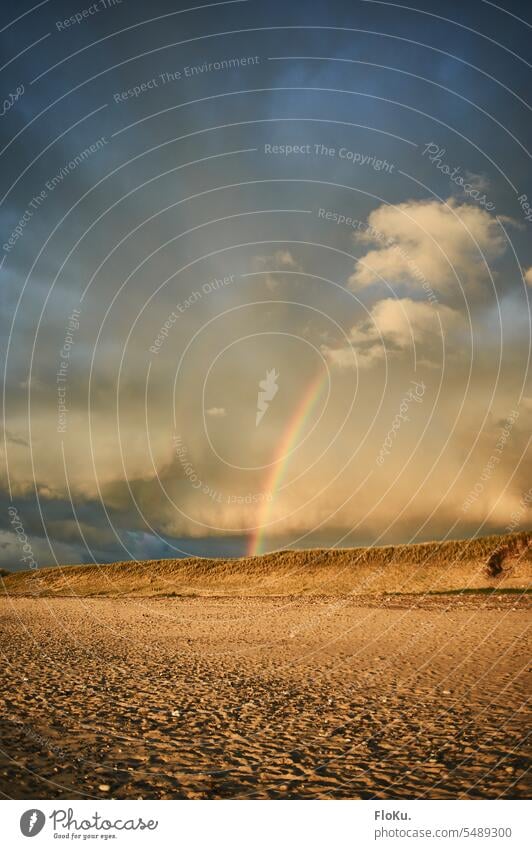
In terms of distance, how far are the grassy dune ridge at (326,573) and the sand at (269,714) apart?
29.3 meters

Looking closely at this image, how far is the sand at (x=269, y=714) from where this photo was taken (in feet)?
30.4

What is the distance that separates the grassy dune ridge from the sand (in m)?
29.3

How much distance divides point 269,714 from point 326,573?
53661mm

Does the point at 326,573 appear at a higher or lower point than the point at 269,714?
lower

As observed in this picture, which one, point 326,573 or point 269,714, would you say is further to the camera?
point 326,573

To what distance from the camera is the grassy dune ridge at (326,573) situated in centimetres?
5719

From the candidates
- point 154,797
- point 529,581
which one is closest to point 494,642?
point 154,797

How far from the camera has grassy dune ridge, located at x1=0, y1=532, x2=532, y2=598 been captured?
57188mm

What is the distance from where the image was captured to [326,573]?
216 feet

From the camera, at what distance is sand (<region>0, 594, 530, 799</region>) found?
927 cm

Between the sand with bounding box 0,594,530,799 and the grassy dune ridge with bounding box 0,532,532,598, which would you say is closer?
the sand with bounding box 0,594,530,799

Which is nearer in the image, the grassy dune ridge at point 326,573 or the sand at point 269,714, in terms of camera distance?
the sand at point 269,714

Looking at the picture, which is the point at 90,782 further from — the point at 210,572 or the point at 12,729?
the point at 210,572

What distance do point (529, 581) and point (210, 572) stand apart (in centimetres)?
3836
